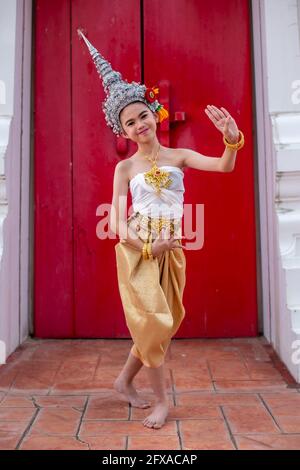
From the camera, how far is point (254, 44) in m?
3.62

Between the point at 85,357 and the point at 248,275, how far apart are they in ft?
4.16

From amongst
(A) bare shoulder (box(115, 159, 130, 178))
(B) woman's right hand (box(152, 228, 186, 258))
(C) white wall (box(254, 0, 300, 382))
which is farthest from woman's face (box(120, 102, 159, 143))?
(C) white wall (box(254, 0, 300, 382))

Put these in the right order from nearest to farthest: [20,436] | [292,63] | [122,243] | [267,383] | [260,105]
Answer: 1. [20,436]
2. [122,243]
3. [267,383]
4. [292,63]
5. [260,105]

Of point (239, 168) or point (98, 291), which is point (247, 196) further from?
point (98, 291)

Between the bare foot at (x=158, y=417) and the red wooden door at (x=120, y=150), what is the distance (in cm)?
141

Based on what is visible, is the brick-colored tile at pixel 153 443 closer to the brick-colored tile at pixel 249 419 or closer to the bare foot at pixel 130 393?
the brick-colored tile at pixel 249 419

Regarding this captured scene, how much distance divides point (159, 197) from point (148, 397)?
1.02 metres

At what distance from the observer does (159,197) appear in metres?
2.27

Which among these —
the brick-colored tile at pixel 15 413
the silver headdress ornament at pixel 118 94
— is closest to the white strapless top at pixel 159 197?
the silver headdress ornament at pixel 118 94

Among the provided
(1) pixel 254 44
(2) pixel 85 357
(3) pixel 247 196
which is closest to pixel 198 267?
(3) pixel 247 196

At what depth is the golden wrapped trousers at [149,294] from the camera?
2143 millimetres

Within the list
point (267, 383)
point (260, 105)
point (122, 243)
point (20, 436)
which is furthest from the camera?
point (260, 105)

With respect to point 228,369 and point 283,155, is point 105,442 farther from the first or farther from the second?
point 283,155

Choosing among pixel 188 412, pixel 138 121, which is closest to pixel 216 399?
pixel 188 412
